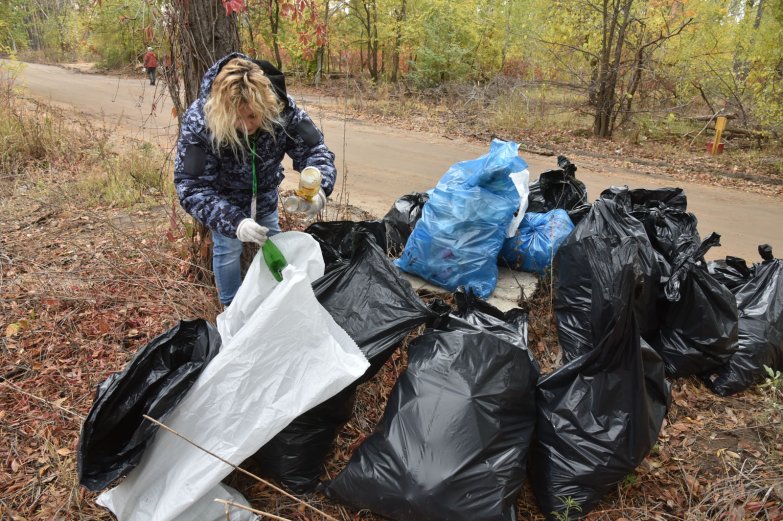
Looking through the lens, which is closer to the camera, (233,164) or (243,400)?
(243,400)

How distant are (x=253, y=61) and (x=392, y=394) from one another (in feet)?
4.89

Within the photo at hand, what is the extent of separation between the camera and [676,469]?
211cm

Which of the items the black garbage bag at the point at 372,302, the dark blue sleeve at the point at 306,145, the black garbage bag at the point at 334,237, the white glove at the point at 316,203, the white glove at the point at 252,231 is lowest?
the black garbage bag at the point at 372,302

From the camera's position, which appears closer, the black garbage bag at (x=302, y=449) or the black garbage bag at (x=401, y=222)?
the black garbage bag at (x=302, y=449)

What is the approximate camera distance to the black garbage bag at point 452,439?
173 centimetres

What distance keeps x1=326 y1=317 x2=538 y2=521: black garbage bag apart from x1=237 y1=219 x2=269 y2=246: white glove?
2.50ft

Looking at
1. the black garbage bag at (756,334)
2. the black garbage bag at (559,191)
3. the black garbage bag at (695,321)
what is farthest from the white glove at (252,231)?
the black garbage bag at (756,334)

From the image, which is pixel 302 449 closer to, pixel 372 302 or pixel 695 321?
pixel 372 302

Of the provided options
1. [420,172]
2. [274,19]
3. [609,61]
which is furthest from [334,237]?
[609,61]

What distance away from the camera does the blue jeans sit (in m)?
2.53

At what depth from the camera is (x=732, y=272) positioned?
3029mm

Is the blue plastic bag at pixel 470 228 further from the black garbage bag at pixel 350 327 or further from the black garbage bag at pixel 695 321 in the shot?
the black garbage bag at pixel 695 321

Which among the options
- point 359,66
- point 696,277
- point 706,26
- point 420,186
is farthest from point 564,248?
point 359,66

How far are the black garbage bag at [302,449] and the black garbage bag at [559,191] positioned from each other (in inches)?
83.5
